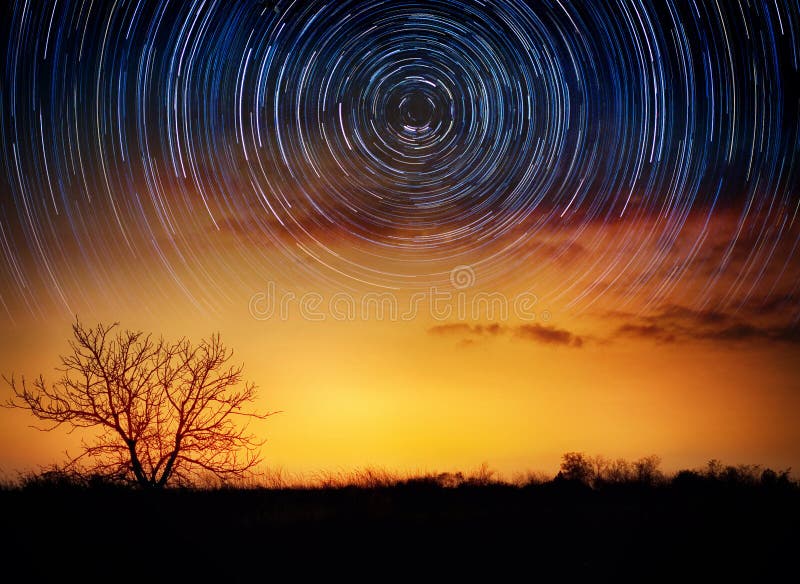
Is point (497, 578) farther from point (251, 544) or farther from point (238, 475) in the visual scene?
point (238, 475)

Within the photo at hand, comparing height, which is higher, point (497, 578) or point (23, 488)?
point (23, 488)

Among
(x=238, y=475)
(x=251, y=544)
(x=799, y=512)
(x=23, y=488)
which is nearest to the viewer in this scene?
(x=251, y=544)

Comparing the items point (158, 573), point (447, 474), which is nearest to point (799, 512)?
point (447, 474)

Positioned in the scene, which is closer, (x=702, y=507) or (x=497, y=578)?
(x=497, y=578)

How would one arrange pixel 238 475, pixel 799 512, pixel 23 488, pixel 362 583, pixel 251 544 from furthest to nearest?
pixel 238 475 → pixel 23 488 → pixel 799 512 → pixel 251 544 → pixel 362 583

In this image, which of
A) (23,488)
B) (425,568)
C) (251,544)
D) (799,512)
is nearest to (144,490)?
(23,488)

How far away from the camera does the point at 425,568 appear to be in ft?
38.5

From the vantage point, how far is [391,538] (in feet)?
42.2

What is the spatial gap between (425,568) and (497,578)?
3.44 feet

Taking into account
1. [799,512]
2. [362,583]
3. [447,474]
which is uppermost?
[447,474]

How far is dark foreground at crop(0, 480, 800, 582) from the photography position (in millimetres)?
11500

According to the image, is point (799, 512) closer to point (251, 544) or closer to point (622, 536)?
point (622, 536)

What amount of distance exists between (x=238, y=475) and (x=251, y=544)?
20.3 feet

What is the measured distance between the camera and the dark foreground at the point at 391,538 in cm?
1150
